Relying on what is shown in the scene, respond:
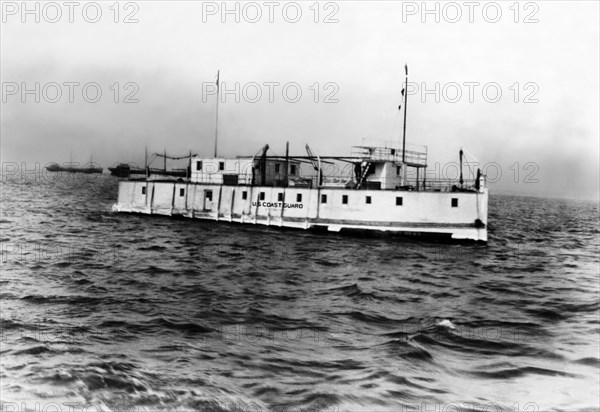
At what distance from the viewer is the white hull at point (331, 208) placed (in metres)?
31.0

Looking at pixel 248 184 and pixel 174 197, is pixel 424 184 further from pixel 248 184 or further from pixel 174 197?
pixel 174 197

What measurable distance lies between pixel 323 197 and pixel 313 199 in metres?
0.84

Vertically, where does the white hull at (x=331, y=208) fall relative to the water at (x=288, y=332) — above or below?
above

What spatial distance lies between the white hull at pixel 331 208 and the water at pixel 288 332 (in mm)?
6839

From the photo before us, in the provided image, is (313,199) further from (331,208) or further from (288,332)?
(288,332)

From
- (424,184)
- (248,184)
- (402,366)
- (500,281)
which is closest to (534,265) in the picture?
(500,281)

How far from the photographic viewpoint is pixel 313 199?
115 feet

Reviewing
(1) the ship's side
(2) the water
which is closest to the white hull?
(1) the ship's side

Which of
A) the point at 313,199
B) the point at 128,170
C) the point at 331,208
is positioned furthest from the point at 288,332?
the point at 128,170

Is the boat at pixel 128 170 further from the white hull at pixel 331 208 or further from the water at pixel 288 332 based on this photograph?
the water at pixel 288 332

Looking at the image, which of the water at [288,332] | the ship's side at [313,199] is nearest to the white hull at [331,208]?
the ship's side at [313,199]

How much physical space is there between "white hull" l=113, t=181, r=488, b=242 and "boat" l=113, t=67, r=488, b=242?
63mm

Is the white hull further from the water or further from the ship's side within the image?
the water

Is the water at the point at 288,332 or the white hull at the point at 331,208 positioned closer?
the water at the point at 288,332
